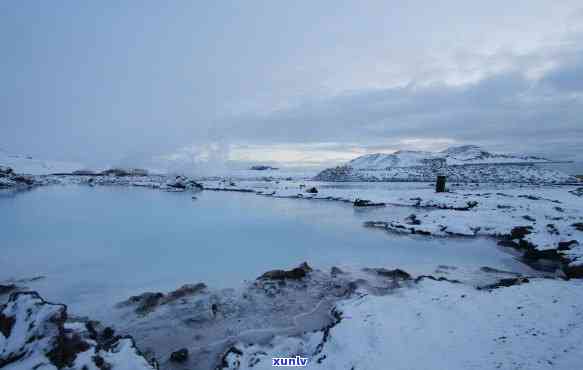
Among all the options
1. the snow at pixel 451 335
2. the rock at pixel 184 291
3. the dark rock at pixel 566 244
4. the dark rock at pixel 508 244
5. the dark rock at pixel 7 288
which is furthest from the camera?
the dark rock at pixel 508 244

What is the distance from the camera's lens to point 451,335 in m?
5.14

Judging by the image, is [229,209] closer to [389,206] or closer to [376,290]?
[389,206]

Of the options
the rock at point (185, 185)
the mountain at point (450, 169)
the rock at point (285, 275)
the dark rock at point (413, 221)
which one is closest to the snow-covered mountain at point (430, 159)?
the mountain at point (450, 169)

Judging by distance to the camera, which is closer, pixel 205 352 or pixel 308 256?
pixel 205 352

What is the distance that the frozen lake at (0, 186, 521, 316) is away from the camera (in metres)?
9.22

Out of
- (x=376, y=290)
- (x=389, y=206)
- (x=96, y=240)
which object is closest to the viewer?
(x=376, y=290)

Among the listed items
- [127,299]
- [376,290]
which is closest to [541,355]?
[376,290]

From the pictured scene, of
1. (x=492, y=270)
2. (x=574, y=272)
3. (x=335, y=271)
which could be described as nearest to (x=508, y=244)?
(x=492, y=270)

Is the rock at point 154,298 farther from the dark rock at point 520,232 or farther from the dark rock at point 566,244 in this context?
the dark rock at point 520,232

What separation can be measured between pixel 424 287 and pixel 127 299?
731cm

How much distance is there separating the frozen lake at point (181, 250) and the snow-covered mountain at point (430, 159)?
94.4 meters

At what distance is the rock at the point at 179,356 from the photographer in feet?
17.5

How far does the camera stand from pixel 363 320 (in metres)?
5.98

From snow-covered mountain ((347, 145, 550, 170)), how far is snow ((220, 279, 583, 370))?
335ft
